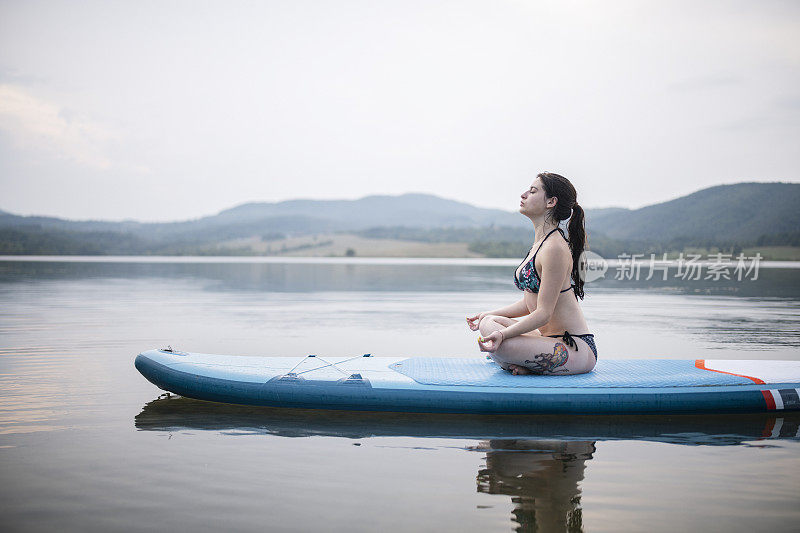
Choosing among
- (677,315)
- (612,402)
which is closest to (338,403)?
(612,402)

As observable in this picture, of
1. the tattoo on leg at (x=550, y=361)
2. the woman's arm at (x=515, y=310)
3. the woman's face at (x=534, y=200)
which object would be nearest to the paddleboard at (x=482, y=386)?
the tattoo on leg at (x=550, y=361)

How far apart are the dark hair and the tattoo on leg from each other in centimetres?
61

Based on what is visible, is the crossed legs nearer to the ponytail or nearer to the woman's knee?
the woman's knee

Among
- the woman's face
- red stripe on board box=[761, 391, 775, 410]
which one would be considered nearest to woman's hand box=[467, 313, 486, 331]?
the woman's face

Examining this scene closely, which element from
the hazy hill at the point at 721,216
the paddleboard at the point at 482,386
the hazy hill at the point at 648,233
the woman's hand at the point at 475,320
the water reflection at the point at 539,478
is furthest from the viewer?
the hazy hill at the point at 721,216

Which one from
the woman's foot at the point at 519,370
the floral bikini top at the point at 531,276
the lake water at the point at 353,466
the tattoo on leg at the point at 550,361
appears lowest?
the lake water at the point at 353,466

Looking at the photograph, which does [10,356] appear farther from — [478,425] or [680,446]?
[680,446]

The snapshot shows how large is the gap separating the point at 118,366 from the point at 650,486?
7822mm

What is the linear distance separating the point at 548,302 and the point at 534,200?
3.26ft

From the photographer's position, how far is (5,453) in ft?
18.1

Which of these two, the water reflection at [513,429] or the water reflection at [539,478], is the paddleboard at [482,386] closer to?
the water reflection at [513,429]

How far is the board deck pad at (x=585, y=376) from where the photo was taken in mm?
6250

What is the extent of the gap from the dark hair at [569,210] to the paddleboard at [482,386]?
1.06 m

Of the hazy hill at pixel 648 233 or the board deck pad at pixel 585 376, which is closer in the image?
the board deck pad at pixel 585 376
